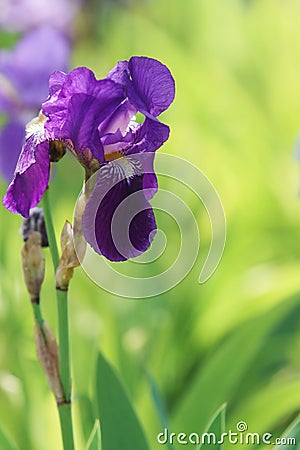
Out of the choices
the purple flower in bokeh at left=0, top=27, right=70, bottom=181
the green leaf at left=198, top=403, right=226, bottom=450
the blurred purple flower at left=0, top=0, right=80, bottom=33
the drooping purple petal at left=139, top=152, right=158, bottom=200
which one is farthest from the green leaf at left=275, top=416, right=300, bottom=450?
the blurred purple flower at left=0, top=0, right=80, bottom=33

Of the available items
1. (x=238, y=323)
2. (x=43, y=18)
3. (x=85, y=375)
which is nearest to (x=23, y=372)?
(x=85, y=375)

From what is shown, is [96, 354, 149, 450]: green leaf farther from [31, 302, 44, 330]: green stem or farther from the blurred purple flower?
the blurred purple flower

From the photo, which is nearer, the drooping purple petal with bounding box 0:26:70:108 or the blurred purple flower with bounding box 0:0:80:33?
the drooping purple petal with bounding box 0:26:70:108

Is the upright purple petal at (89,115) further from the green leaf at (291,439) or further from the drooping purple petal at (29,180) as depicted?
the green leaf at (291,439)

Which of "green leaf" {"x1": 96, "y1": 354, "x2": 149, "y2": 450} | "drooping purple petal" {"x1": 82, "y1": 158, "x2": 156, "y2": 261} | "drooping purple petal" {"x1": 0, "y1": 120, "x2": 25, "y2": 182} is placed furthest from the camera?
"drooping purple petal" {"x1": 0, "y1": 120, "x2": 25, "y2": 182}

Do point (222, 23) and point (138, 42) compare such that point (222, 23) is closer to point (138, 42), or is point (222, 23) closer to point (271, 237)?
point (138, 42)

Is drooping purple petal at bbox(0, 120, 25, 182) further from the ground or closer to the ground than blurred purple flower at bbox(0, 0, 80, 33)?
closer to the ground
